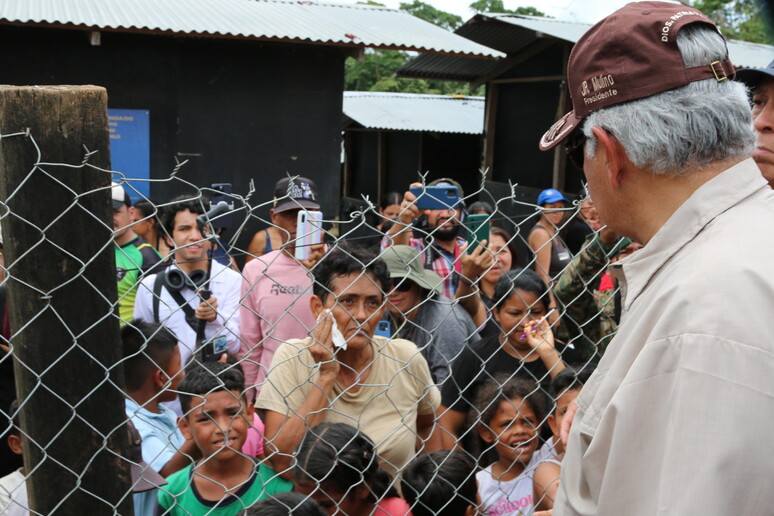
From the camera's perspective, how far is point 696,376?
42.4 inches

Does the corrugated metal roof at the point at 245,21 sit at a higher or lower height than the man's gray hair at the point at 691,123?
higher

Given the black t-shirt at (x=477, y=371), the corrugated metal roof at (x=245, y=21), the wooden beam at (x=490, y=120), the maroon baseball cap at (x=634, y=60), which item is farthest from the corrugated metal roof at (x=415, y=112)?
the maroon baseball cap at (x=634, y=60)

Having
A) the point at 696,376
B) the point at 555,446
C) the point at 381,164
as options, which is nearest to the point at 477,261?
the point at 555,446

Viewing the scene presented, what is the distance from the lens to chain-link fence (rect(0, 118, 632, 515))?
1.58 metres

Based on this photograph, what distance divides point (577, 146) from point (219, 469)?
5.57 ft

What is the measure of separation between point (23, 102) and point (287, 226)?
267 centimetres

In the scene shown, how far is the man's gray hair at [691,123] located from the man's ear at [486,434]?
1.92 m

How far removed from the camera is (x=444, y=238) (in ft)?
15.9

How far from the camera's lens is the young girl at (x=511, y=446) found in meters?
2.75

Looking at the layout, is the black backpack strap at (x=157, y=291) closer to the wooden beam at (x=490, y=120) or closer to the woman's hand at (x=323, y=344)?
the woman's hand at (x=323, y=344)

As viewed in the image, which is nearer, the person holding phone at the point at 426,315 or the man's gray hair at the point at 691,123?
the man's gray hair at the point at 691,123

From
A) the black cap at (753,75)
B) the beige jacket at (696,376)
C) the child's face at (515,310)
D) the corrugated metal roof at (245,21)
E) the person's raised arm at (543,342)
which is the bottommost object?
the child's face at (515,310)

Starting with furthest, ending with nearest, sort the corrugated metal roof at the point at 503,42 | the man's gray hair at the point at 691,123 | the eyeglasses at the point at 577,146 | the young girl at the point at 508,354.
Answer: the corrugated metal roof at the point at 503,42, the young girl at the point at 508,354, the eyeglasses at the point at 577,146, the man's gray hair at the point at 691,123

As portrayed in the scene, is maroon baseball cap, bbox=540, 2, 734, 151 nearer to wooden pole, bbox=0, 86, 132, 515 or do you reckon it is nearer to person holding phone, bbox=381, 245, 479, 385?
wooden pole, bbox=0, 86, 132, 515
